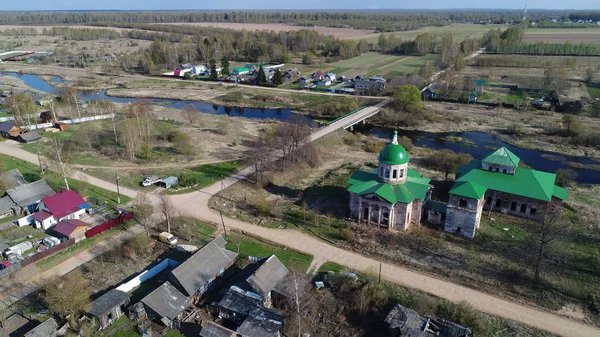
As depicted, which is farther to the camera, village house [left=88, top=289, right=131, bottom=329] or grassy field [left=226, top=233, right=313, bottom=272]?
grassy field [left=226, top=233, right=313, bottom=272]

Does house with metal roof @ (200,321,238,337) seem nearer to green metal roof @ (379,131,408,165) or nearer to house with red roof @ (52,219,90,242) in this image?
house with red roof @ (52,219,90,242)

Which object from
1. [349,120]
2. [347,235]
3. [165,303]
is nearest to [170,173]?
[347,235]

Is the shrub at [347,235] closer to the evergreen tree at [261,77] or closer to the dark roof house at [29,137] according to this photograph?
the dark roof house at [29,137]

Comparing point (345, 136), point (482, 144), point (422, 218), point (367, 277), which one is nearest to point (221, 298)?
point (367, 277)

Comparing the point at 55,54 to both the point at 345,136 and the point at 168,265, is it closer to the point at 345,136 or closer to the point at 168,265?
the point at 345,136

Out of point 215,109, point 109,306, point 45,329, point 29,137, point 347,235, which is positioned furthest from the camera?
point 215,109

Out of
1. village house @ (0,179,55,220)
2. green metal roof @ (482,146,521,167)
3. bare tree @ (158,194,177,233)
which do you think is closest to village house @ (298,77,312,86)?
green metal roof @ (482,146,521,167)

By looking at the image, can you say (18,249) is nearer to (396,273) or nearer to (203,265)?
(203,265)
